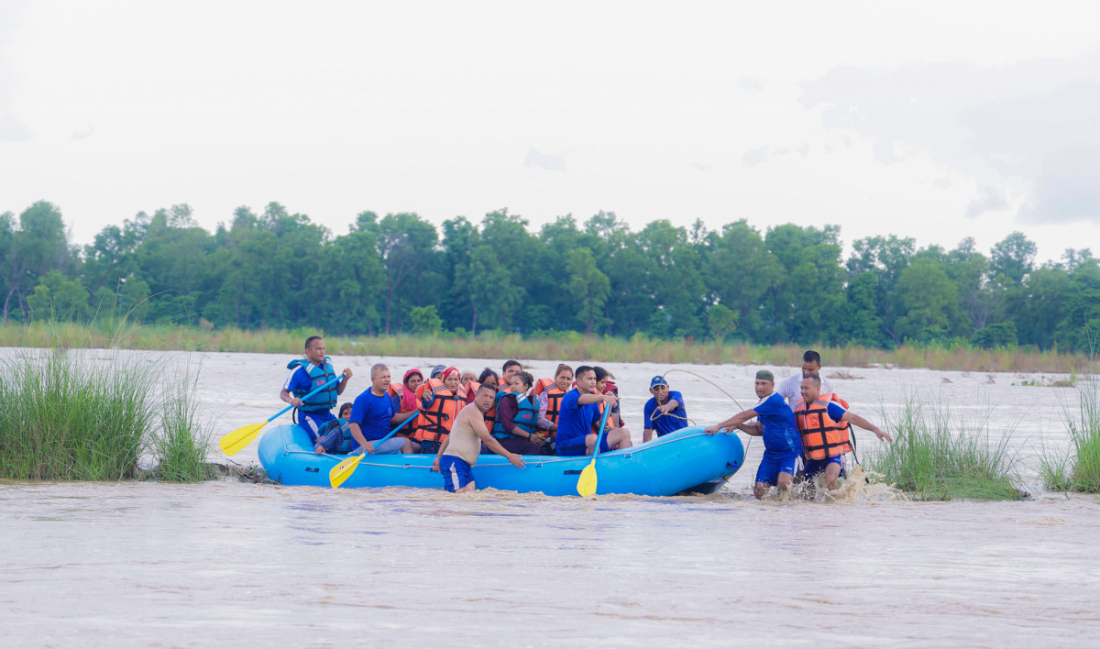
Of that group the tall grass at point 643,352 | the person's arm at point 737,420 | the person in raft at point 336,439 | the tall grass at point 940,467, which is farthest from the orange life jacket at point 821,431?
the tall grass at point 643,352

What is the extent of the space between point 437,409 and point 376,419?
497mm

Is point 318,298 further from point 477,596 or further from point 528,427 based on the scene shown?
point 477,596

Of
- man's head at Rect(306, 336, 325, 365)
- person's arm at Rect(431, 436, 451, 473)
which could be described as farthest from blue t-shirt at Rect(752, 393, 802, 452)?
man's head at Rect(306, 336, 325, 365)

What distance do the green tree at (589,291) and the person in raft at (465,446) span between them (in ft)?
126

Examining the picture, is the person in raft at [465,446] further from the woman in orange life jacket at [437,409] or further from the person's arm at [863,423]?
the person's arm at [863,423]

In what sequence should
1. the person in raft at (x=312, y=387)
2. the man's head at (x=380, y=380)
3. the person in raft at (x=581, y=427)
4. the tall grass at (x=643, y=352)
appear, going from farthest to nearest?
the tall grass at (x=643, y=352) < the person in raft at (x=312, y=387) < the man's head at (x=380, y=380) < the person in raft at (x=581, y=427)

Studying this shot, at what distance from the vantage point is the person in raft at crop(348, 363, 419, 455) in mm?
7652

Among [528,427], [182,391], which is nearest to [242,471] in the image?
[182,391]

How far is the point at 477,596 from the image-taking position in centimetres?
383

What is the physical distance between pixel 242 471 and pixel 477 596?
16.7 ft

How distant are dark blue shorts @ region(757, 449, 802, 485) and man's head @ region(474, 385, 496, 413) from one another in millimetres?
2097

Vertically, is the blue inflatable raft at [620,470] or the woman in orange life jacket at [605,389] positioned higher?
the woman in orange life jacket at [605,389]

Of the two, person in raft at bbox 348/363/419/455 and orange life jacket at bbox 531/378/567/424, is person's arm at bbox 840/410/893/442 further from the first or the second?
person in raft at bbox 348/363/419/455

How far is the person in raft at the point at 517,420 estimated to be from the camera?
7723 mm
